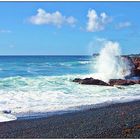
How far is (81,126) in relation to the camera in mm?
9930

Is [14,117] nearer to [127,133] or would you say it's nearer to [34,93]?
[127,133]

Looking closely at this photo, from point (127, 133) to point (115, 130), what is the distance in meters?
0.39

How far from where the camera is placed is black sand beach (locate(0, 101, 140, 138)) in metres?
9.04

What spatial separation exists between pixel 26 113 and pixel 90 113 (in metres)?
1.97

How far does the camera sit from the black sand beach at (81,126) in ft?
29.7

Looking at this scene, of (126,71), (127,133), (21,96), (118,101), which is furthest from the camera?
(126,71)

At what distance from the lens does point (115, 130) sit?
30.5ft

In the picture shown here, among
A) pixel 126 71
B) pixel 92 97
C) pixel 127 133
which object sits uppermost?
pixel 126 71

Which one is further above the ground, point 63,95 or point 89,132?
point 63,95

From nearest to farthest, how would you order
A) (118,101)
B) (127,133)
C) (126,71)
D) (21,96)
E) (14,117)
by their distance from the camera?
1. (127,133)
2. (14,117)
3. (118,101)
4. (21,96)
5. (126,71)

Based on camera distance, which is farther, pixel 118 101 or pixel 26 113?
pixel 118 101

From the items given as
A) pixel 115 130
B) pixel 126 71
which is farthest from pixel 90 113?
pixel 126 71

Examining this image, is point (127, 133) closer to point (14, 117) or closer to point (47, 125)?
point (47, 125)

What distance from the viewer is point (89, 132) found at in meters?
9.15
